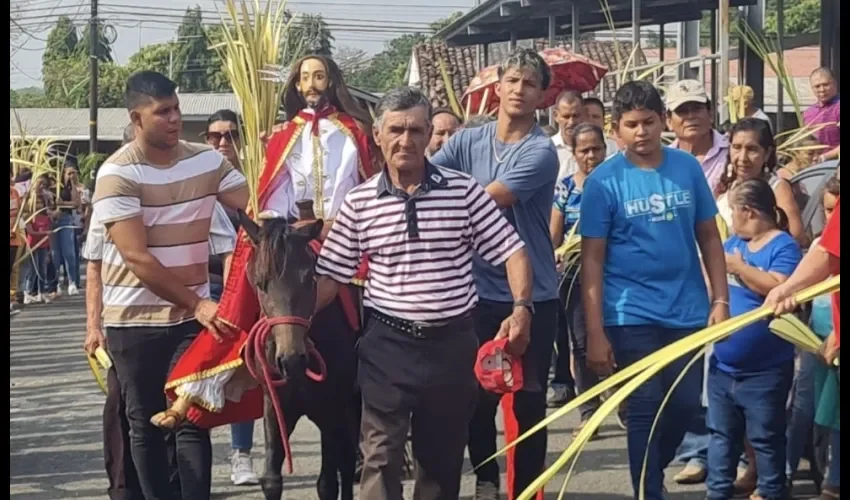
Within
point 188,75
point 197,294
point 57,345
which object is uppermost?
point 188,75

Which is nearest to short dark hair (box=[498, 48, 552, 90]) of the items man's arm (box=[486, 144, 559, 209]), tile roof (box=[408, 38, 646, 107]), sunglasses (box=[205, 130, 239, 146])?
man's arm (box=[486, 144, 559, 209])

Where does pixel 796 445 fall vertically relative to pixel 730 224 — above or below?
below

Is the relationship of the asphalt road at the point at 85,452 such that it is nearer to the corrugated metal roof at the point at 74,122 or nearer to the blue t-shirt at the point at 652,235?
the blue t-shirt at the point at 652,235

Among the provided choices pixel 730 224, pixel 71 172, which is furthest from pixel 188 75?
pixel 730 224

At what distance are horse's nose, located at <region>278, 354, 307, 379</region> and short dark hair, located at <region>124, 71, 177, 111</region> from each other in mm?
1346

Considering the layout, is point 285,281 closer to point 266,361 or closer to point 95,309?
point 266,361

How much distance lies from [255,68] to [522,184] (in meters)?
1.59

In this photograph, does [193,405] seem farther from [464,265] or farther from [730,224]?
[730,224]

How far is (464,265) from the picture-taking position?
207 inches

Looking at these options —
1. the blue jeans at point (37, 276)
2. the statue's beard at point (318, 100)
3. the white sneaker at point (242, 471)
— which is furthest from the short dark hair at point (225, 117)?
the blue jeans at point (37, 276)

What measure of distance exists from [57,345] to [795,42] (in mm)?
13567

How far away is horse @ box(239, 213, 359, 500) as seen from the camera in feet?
17.2

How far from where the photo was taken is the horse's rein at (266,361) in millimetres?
5242

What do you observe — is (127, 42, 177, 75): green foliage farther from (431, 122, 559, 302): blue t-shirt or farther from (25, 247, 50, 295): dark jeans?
(431, 122, 559, 302): blue t-shirt
